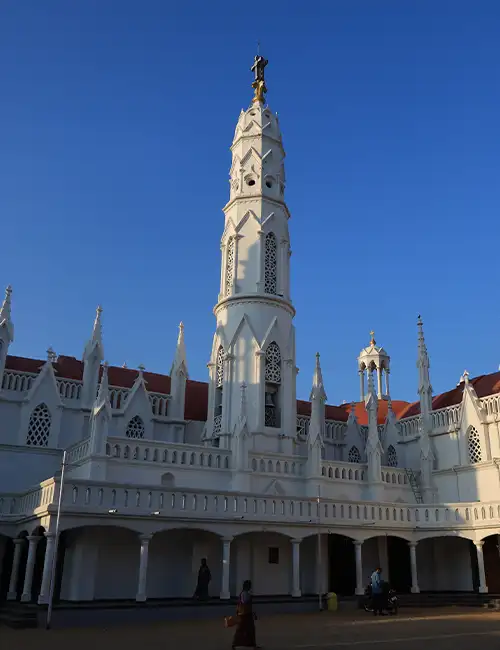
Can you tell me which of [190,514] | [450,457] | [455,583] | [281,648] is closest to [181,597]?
[190,514]

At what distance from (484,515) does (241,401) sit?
38.4ft

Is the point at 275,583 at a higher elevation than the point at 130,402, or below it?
below

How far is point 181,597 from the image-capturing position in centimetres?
2331

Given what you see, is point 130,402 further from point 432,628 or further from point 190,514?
point 432,628

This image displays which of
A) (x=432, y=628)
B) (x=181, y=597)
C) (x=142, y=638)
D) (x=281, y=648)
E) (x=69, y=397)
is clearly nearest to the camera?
(x=281, y=648)

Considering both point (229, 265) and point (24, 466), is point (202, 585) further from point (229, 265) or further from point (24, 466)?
point (229, 265)

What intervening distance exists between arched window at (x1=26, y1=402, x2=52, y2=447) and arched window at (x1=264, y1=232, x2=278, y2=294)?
42.5ft

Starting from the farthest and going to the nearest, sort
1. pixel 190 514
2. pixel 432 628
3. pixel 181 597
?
pixel 181 597
pixel 190 514
pixel 432 628

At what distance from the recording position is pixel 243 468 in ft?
94.8

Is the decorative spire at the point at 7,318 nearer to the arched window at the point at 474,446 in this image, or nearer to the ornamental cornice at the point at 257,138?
the ornamental cornice at the point at 257,138

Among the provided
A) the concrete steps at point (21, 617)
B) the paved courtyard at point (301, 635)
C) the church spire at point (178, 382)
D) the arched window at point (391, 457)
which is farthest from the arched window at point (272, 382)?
the concrete steps at point (21, 617)

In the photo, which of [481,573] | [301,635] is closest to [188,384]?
[481,573]

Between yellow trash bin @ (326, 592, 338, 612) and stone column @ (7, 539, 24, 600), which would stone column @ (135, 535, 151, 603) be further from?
yellow trash bin @ (326, 592, 338, 612)

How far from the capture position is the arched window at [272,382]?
3259cm
